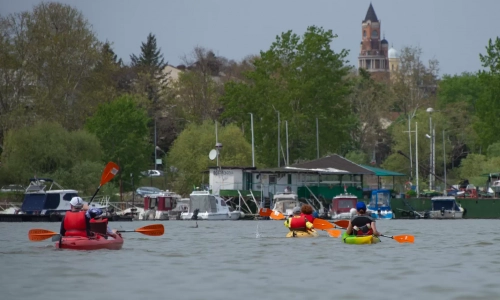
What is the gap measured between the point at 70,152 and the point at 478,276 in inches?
2285

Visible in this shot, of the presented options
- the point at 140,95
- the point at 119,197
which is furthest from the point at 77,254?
the point at 140,95

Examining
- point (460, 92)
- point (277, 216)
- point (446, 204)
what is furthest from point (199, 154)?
point (460, 92)

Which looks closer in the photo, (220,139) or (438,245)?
(438,245)

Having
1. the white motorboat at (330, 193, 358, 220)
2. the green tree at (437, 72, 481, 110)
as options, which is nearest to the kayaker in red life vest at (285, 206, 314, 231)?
the white motorboat at (330, 193, 358, 220)

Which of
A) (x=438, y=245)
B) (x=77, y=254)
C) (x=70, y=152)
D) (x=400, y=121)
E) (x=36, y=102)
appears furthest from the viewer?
(x=400, y=121)

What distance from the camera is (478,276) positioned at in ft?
80.6

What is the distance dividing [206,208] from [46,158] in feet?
38.7

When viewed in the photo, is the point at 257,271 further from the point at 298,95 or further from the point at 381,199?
the point at 298,95

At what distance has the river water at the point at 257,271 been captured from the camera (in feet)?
70.5

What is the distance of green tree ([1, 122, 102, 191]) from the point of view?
77688 millimetres

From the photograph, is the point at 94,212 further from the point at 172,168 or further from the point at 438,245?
the point at 172,168

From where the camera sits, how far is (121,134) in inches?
3538

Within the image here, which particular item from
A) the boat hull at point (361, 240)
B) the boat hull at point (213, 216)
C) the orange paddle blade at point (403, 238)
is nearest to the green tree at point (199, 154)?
the boat hull at point (213, 216)

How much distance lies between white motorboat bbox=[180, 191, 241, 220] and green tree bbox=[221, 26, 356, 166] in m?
19.2
